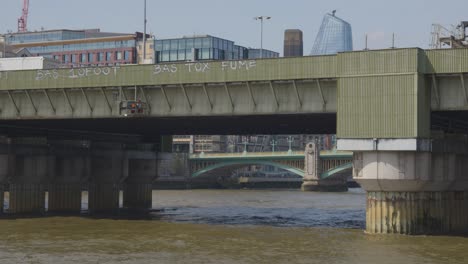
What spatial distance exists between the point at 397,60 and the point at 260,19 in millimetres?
30418

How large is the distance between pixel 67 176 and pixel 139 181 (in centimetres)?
1145

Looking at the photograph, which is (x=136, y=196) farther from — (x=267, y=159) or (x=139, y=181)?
(x=267, y=159)

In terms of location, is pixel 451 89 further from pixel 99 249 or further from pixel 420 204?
pixel 99 249

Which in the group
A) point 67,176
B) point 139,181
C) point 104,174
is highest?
point 104,174

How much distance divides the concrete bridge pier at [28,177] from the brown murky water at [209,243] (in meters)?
6.58

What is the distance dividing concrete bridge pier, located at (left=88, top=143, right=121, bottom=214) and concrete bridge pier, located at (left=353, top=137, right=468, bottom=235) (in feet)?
129

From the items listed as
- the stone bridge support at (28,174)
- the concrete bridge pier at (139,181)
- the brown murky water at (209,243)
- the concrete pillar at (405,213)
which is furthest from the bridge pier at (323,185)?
the concrete pillar at (405,213)

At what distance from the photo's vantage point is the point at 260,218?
76625mm

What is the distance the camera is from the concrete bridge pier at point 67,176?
8062 cm

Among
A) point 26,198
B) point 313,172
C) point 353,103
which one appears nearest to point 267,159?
point 313,172

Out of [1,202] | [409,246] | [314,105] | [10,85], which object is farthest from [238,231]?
[1,202]

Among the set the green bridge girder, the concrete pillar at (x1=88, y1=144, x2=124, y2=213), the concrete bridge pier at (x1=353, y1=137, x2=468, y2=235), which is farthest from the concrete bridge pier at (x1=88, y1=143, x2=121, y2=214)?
the green bridge girder

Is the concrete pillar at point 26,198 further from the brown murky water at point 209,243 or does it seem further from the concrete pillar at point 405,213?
the concrete pillar at point 405,213

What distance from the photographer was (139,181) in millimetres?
91062
